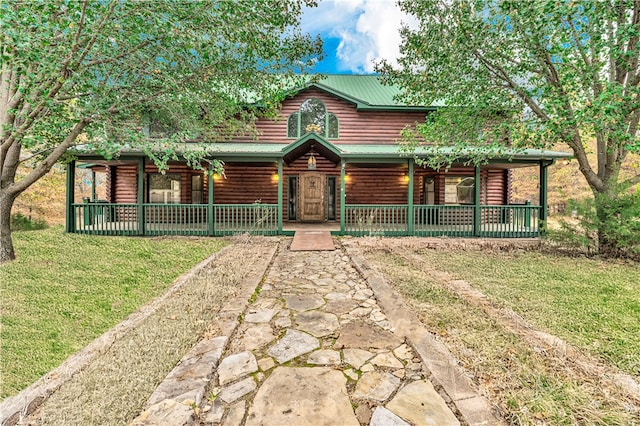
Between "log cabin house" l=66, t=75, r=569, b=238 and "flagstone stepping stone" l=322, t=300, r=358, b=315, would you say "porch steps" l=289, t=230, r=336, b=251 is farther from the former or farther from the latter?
"flagstone stepping stone" l=322, t=300, r=358, b=315

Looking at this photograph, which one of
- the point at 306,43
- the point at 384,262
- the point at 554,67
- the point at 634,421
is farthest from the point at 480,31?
the point at 634,421

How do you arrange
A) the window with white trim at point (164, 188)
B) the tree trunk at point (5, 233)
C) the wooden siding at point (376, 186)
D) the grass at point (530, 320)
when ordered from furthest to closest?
1. the wooden siding at point (376, 186)
2. the window with white trim at point (164, 188)
3. the tree trunk at point (5, 233)
4. the grass at point (530, 320)

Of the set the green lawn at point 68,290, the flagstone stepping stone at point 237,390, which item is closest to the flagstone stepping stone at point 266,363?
the flagstone stepping stone at point 237,390

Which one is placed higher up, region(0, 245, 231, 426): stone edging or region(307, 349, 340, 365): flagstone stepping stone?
region(307, 349, 340, 365): flagstone stepping stone

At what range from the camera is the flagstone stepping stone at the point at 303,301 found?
3832 millimetres

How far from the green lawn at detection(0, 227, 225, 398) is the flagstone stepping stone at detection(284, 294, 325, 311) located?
2107mm

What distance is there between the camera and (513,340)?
2811mm

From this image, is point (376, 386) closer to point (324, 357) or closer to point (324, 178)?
point (324, 357)

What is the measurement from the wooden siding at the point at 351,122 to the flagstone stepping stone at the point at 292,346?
10.6 m

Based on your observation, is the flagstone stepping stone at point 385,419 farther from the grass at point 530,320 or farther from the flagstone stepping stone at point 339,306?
the flagstone stepping stone at point 339,306

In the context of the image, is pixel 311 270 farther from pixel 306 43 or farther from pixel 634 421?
pixel 306 43

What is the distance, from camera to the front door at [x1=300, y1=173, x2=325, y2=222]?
13.0 metres

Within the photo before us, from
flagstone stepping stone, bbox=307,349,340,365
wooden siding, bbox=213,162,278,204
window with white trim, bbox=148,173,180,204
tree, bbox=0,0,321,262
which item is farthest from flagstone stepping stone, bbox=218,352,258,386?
window with white trim, bbox=148,173,180,204

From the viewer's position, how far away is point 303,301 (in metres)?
4.06
